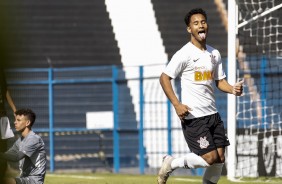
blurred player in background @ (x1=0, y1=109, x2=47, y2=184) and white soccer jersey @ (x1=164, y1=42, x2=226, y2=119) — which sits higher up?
white soccer jersey @ (x1=164, y1=42, x2=226, y2=119)

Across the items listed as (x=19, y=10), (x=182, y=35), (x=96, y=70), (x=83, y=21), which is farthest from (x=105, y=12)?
(x=19, y=10)

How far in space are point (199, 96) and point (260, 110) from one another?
7439 mm

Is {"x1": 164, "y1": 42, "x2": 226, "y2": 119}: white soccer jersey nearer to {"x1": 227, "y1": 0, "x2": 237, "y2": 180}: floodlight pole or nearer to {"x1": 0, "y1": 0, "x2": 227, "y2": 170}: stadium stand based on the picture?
{"x1": 0, "y1": 0, "x2": 227, "y2": 170}: stadium stand

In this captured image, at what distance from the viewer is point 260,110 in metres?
14.1

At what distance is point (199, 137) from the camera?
22.0 ft

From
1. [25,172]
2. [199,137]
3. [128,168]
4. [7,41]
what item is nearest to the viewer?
[7,41]

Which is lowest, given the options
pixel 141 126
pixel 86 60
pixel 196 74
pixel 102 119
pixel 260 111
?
pixel 141 126

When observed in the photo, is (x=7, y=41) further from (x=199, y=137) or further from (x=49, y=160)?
(x=49, y=160)

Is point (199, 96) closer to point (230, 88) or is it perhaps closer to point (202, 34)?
point (230, 88)

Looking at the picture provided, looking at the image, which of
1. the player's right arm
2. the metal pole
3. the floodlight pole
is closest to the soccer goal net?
the floodlight pole

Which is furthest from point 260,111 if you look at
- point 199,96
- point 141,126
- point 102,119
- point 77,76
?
point 199,96

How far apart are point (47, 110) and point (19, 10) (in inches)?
652

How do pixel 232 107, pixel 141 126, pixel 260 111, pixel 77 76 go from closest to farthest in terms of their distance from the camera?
pixel 232 107, pixel 260 111, pixel 141 126, pixel 77 76

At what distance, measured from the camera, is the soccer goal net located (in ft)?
42.2
